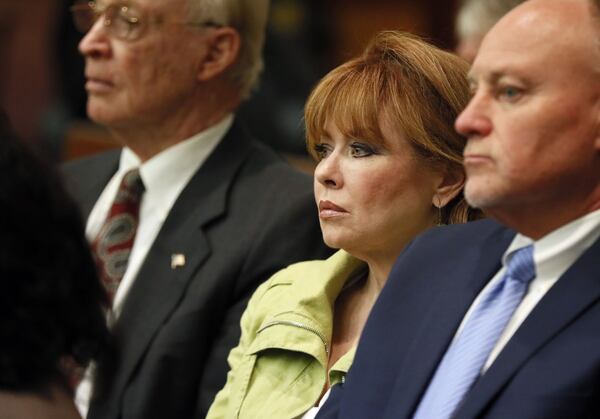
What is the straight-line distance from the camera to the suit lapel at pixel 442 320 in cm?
224

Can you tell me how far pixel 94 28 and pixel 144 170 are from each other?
1.40 ft

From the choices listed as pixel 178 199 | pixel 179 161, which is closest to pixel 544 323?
pixel 178 199

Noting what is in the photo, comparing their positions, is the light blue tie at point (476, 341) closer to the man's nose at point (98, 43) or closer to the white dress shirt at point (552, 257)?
the white dress shirt at point (552, 257)

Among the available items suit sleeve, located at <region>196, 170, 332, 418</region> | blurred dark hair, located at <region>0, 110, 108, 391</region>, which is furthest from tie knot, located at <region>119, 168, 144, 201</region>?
blurred dark hair, located at <region>0, 110, 108, 391</region>

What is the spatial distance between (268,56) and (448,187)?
3418 mm

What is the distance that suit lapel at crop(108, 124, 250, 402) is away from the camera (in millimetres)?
3365

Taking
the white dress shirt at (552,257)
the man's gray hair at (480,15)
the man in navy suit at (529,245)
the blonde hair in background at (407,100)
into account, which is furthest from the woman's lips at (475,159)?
the man's gray hair at (480,15)

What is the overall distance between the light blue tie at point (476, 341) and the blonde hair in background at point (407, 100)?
0.60 m

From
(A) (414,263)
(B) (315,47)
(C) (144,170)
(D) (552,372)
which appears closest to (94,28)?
(C) (144,170)

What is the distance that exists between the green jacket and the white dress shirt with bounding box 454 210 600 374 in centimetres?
57

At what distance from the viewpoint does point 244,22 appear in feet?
12.7

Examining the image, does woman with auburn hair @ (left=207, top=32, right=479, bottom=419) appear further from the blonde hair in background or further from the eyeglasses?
the eyeglasses

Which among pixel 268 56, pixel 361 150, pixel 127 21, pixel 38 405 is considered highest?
pixel 361 150

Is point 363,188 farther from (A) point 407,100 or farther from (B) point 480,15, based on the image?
(B) point 480,15
